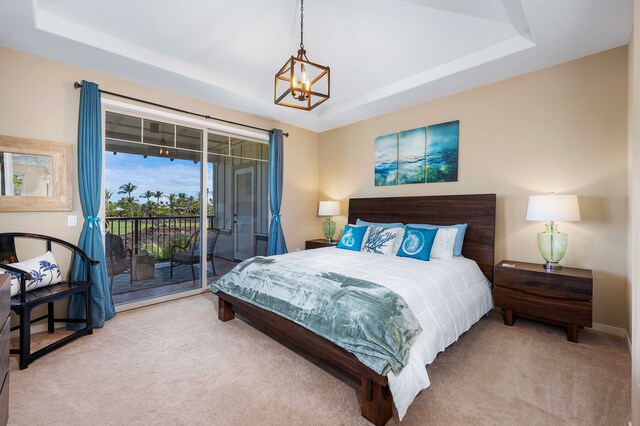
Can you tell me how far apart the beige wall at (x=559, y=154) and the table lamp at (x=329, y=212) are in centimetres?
152

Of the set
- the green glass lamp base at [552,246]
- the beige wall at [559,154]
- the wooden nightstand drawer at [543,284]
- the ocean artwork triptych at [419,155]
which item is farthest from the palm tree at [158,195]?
the green glass lamp base at [552,246]

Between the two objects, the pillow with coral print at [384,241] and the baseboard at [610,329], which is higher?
the pillow with coral print at [384,241]

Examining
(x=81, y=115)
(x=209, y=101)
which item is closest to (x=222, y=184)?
(x=209, y=101)

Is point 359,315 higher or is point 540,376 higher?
point 359,315

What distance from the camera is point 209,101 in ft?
13.6

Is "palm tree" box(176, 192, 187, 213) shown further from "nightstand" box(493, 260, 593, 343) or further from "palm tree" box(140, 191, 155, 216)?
"nightstand" box(493, 260, 593, 343)

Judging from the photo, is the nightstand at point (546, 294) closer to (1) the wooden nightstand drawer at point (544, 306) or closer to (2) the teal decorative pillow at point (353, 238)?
(1) the wooden nightstand drawer at point (544, 306)

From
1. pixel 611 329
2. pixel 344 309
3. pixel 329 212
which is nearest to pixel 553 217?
pixel 611 329

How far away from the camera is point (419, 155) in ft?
13.8

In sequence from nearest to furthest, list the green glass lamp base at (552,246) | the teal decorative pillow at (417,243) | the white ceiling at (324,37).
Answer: the white ceiling at (324,37) → the green glass lamp base at (552,246) → the teal decorative pillow at (417,243)

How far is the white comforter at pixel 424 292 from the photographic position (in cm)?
174

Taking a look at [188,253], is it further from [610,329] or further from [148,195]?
[610,329]

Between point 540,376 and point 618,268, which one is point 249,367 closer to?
point 540,376

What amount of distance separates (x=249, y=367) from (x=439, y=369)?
4.90 feet
